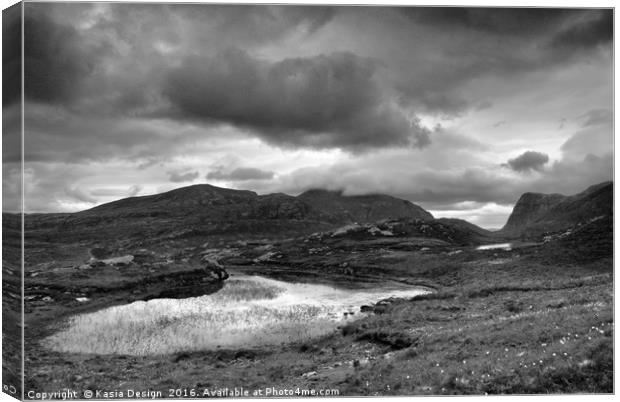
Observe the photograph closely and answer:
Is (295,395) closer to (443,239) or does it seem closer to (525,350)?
(525,350)

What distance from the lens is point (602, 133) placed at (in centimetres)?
1888

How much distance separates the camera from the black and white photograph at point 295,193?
675 inches

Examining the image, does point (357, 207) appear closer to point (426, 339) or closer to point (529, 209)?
point (426, 339)

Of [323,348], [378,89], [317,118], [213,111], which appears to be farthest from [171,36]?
[323,348]

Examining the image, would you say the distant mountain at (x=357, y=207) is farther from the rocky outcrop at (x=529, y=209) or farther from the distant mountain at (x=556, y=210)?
the distant mountain at (x=556, y=210)

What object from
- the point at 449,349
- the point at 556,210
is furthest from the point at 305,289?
the point at 556,210

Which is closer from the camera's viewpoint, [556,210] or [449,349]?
[449,349]

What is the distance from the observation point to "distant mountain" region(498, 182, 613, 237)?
19391mm

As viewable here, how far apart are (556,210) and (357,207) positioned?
8.65 metres

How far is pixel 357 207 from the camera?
2022 centimetres

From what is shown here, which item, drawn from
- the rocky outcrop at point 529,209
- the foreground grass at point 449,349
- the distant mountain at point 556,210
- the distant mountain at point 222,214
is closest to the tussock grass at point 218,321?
the foreground grass at point 449,349

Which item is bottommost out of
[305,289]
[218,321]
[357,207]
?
[218,321]

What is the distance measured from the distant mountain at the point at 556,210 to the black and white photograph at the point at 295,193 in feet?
0.29

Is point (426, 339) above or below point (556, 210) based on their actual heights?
below
